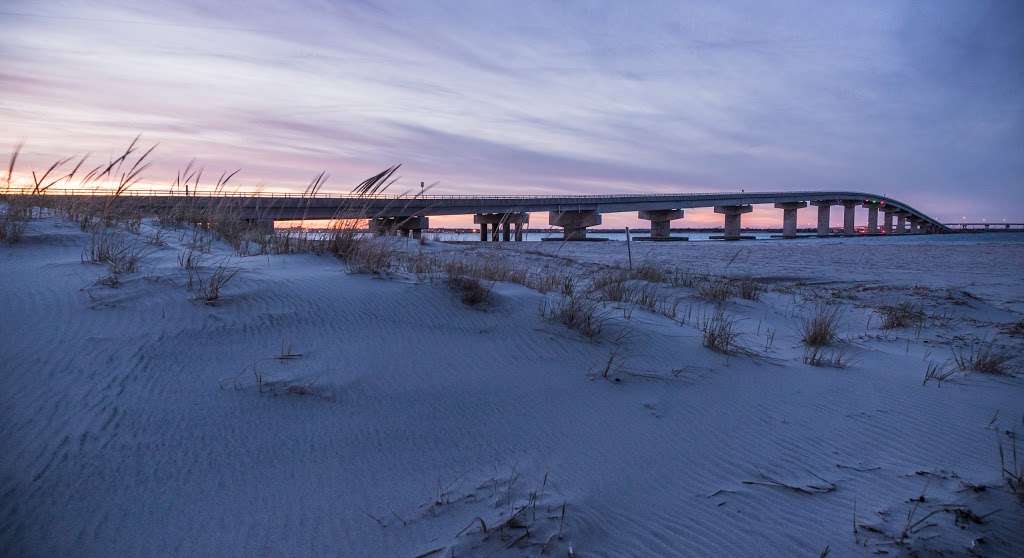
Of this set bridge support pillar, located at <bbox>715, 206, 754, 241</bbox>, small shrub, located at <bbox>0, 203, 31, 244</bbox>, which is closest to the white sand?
small shrub, located at <bbox>0, 203, 31, 244</bbox>

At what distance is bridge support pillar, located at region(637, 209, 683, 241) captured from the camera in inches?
2101

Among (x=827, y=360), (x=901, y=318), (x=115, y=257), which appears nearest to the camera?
(x=115, y=257)

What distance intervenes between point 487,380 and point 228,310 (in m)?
1.65

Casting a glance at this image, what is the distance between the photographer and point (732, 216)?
56781 millimetres

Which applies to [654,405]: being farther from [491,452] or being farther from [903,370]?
[903,370]

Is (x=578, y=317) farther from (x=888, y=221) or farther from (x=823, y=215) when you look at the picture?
(x=888, y=221)

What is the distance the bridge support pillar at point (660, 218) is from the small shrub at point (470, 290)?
50.3 meters

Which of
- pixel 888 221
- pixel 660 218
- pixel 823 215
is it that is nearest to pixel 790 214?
pixel 823 215

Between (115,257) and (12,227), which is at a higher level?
(12,227)

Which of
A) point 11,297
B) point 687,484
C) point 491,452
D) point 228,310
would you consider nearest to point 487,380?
point 491,452

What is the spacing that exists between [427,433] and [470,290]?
1885 mm

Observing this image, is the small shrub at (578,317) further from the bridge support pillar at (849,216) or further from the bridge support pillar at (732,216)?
the bridge support pillar at (849,216)

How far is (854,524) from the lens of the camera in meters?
1.96

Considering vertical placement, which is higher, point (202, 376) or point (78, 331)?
point (78, 331)
